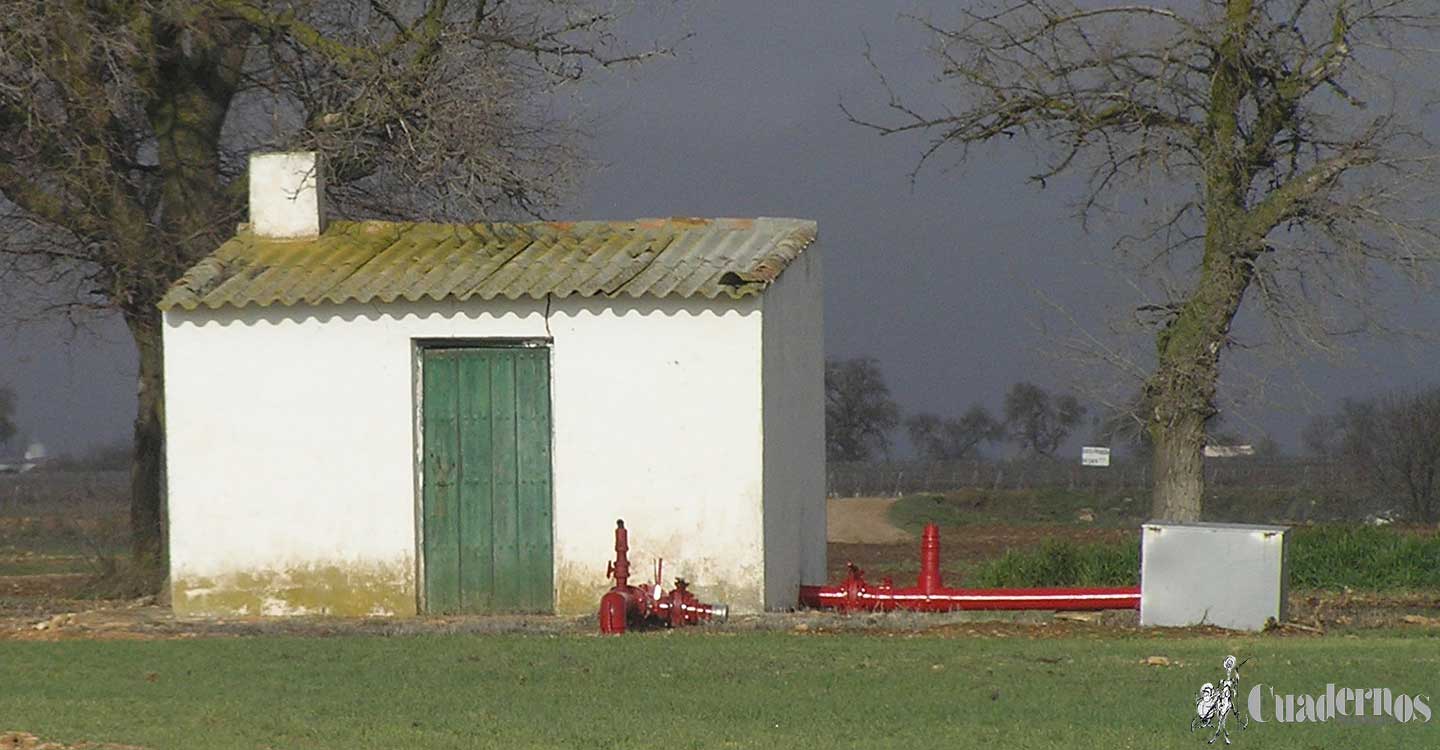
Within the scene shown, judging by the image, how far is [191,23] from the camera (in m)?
22.2

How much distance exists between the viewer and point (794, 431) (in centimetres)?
1830

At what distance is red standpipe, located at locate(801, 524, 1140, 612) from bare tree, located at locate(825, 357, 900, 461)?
74789 mm

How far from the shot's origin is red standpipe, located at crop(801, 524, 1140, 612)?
1686cm

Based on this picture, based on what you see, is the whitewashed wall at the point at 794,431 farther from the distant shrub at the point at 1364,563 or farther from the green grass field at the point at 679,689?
the distant shrub at the point at 1364,563

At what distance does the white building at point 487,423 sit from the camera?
17.0 meters

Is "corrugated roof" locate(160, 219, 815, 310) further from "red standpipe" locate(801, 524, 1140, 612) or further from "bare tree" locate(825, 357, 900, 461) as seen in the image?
"bare tree" locate(825, 357, 900, 461)

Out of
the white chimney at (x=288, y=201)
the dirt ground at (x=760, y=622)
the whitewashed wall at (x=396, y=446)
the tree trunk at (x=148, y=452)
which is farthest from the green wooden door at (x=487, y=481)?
the tree trunk at (x=148, y=452)

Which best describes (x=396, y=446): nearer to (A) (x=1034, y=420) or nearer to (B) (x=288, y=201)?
(B) (x=288, y=201)

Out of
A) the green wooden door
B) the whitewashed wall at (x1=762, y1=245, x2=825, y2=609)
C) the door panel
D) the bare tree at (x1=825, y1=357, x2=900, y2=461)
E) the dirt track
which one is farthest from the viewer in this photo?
the bare tree at (x1=825, y1=357, x2=900, y2=461)

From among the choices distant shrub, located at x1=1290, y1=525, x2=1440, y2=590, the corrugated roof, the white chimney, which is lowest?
distant shrub, located at x1=1290, y1=525, x2=1440, y2=590

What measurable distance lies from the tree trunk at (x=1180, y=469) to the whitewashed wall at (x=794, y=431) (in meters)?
4.87

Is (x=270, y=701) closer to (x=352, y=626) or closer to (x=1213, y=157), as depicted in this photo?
(x=352, y=626)

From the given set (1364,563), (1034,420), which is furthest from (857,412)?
(1364,563)

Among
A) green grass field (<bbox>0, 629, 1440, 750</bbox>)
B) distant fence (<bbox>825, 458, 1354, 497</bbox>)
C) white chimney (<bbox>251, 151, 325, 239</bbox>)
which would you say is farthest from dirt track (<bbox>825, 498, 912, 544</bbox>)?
green grass field (<bbox>0, 629, 1440, 750</bbox>)
